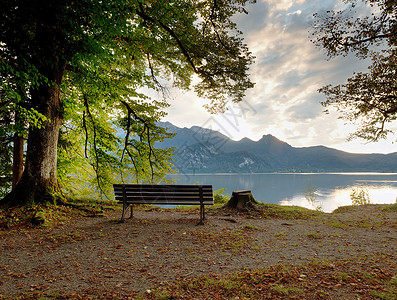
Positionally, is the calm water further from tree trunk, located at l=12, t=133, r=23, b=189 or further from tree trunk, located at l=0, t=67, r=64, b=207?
tree trunk, located at l=12, t=133, r=23, b=189

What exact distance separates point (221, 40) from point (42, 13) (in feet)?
23.1

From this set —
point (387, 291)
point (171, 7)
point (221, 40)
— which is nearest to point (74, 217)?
point (387, 291)

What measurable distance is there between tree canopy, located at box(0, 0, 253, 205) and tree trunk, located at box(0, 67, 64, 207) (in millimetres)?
31

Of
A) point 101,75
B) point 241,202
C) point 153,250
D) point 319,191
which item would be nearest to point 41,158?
point 101,75

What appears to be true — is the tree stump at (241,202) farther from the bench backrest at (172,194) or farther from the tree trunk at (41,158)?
the tree trunk at (41,158)

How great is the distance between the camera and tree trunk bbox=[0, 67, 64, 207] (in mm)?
6672

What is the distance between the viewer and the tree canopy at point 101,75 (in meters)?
5.43

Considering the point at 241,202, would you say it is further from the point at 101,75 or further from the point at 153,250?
the point at 101,75

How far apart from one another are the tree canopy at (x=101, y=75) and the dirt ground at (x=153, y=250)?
9.30 feet

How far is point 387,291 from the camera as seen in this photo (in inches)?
114

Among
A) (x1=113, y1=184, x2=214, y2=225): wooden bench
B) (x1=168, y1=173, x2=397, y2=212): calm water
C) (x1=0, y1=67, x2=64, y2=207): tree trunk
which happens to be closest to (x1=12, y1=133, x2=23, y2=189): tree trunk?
(x1=0, y1=67, x2=64, y2=207): tree trunk

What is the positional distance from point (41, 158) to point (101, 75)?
3690 mm

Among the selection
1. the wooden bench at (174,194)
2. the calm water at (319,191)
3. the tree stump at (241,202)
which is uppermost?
the wooden bench at (174,194)

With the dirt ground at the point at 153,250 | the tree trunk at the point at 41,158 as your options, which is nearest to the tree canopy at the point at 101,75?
the tree trunk at the point at 41,158
